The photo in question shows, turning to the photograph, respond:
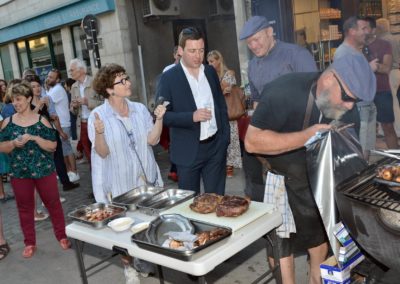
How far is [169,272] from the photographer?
372 cm

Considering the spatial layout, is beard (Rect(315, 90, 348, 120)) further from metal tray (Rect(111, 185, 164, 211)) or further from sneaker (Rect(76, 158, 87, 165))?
sneaker (Rect(76, 158, 87, 165))

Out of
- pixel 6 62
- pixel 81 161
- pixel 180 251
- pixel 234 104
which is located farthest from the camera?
pixel 6 62

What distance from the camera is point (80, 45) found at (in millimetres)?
12773

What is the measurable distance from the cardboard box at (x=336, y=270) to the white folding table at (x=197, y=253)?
41 centimetres

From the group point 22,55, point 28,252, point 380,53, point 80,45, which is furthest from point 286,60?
point 22,55

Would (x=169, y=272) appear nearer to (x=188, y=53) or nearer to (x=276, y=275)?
(x=276, y=275)

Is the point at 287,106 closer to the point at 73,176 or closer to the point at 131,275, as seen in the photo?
the point at 131,275

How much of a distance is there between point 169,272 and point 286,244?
4.71ft

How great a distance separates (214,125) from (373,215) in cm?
185

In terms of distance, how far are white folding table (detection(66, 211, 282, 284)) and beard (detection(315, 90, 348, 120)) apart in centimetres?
61

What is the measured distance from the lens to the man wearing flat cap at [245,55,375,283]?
217cm

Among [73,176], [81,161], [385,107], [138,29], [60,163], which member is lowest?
[81,161]

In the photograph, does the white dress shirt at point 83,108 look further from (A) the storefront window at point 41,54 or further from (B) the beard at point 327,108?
(A) the storefront window at point 41,54

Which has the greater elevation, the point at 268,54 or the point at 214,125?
the point at 268,54
